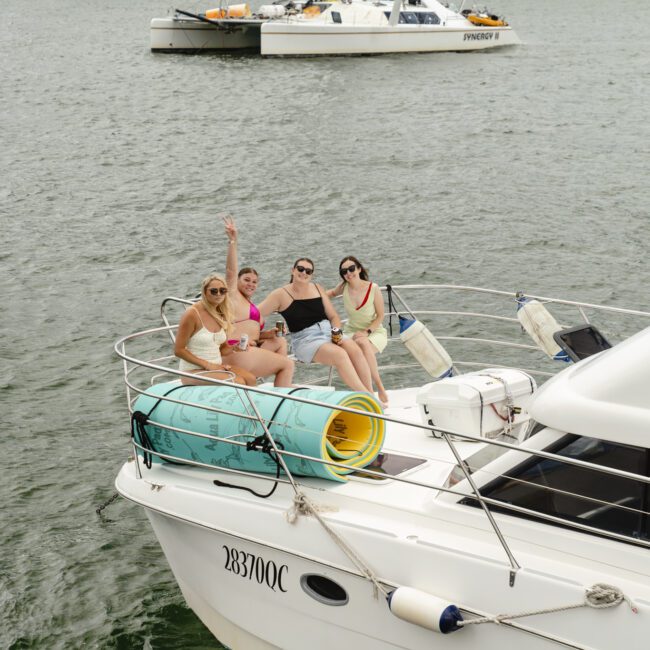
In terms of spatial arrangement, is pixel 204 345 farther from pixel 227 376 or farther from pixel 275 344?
pixel 275 344

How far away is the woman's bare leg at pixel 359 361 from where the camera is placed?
8.02 m

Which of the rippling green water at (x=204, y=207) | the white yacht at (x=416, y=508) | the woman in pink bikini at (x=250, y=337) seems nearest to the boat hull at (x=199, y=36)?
the rippling green water at (x=204, y=207)

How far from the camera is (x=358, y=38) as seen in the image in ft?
140

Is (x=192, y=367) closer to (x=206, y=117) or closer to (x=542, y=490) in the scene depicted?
(x=542, y=490)

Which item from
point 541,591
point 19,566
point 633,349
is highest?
point 633,349

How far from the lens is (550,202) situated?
829 inches

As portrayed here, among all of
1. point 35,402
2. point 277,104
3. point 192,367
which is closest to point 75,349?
point 35,402

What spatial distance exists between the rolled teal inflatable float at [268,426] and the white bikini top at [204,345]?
69 cm

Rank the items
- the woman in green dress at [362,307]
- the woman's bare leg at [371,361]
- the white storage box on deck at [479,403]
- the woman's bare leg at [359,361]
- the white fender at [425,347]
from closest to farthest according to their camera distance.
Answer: the white storage box on deck at [479,403]
the woman's bare leg at [359,361]
the woman's bare leg at [371,361]
the woman in green dress at [362,307]
the white fender at [425,347]

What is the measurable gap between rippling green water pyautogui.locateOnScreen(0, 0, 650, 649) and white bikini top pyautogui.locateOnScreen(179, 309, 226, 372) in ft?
6.90

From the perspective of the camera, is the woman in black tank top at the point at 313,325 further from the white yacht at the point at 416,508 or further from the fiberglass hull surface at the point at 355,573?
the fiberglass hull surface at the point at 355,573

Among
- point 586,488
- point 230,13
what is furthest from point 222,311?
point 230,13

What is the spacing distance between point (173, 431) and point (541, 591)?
2.60 metres

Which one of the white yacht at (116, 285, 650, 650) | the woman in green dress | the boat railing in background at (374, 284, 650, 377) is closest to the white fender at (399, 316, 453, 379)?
the woman in green dress
